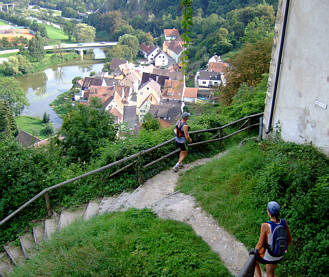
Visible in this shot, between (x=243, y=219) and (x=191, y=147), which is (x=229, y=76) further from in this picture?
(x=243, y=219)

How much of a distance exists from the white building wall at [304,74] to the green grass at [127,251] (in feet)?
11.1

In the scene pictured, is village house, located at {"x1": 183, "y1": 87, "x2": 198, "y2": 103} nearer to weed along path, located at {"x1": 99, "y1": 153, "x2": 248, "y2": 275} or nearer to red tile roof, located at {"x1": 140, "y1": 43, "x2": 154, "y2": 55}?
red tile roof, located at {"x1": 140, "y1": 43, "x2": 154, "y2": 55}

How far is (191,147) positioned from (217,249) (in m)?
3.99

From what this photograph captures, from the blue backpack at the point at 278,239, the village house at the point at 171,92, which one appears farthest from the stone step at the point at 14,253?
the village house at the point at 171,92

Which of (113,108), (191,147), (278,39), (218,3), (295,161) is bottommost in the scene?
(113,108)

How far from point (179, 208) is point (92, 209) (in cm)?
192

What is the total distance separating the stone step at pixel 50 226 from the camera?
638 centimetres

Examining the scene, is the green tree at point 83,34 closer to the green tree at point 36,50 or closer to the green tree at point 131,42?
the green tree at point 131,42

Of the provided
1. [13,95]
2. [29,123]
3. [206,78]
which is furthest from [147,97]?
[13,95]

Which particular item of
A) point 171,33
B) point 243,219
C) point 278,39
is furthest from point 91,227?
point 171,33

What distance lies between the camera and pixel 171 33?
86812 mm

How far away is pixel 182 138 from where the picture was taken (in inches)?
297

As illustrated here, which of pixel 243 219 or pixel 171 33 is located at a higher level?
pixel 171 33

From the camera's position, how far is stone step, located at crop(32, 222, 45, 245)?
6.38 m
